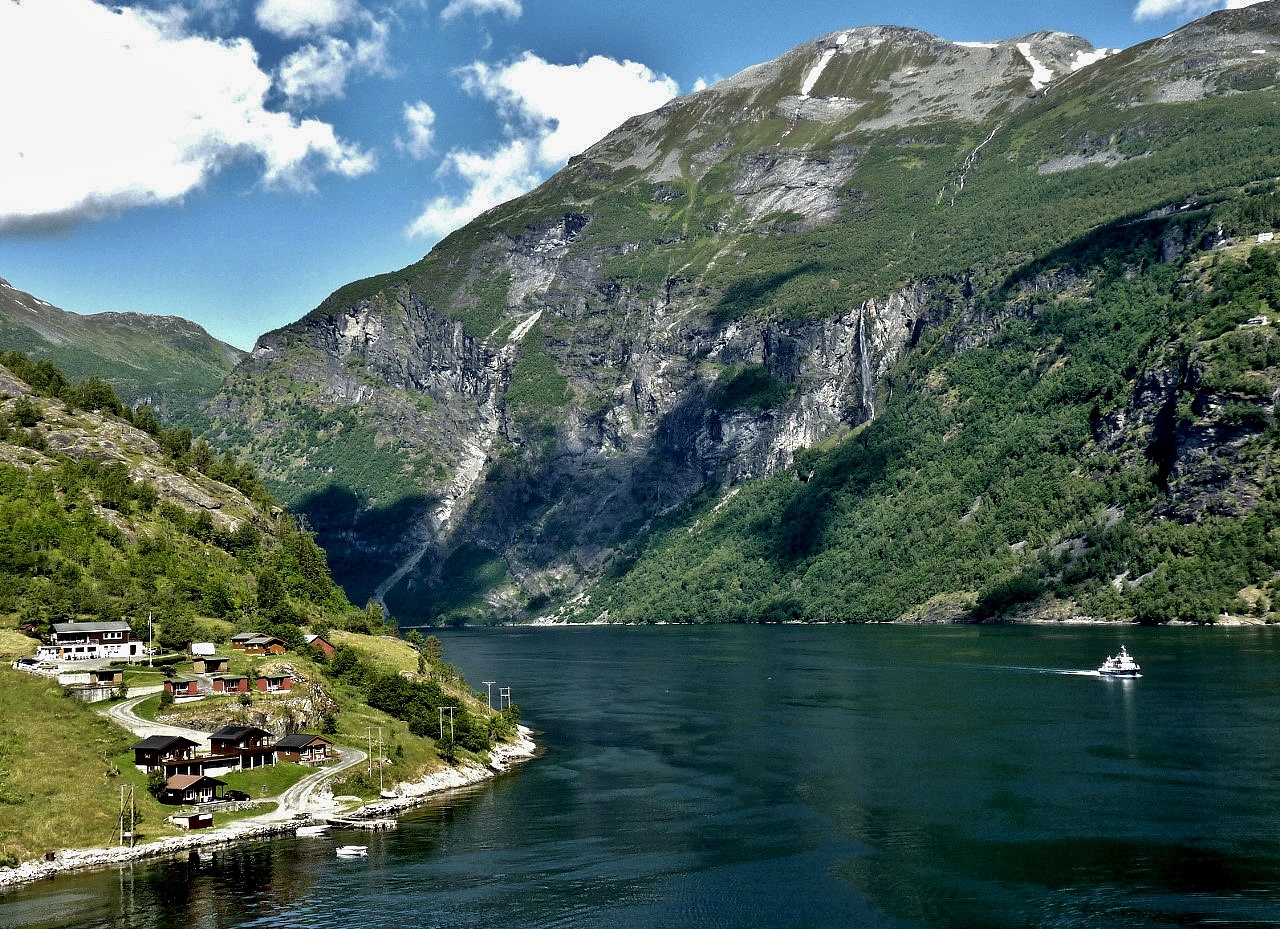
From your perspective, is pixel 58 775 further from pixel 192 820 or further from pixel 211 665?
pixel 211 665

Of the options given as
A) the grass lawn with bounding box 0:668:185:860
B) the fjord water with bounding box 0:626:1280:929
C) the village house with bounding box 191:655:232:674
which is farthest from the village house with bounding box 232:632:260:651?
the fjord water with bounding box 0:626:1280:929

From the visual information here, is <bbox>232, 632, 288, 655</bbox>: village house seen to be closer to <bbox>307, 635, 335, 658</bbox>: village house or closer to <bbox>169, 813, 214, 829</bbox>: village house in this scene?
<bbox>307, 635, 335, 658</bbox>: village house

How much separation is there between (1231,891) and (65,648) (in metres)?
108

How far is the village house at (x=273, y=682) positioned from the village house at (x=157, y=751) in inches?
636

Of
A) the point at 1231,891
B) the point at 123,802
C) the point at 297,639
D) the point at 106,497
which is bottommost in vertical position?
the point at 1231,891

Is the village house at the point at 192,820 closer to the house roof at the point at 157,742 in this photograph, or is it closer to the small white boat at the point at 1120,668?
the house roof at the point at 157,742

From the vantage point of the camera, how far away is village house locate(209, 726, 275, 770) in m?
102

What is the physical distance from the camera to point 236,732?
103m

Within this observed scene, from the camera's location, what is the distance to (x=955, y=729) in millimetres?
136625

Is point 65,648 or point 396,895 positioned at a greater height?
point 65,648

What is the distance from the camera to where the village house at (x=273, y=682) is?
379 feet

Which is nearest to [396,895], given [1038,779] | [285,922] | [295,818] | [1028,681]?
[285,922]

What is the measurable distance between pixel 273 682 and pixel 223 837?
86.5 feet

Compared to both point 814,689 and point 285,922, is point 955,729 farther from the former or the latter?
point 285,922
